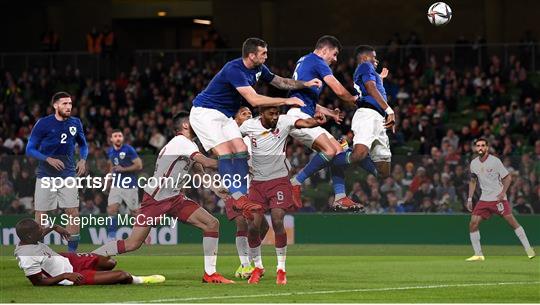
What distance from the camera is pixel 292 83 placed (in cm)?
1683

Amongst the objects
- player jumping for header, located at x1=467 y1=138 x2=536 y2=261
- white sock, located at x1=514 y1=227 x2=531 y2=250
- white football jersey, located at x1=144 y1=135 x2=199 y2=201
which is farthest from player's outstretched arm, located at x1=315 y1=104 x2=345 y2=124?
white sock, located at x1=514 y1=227 x2=531 y2=250

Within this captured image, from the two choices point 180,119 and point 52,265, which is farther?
point 180,119

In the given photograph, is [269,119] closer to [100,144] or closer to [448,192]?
[448,192]

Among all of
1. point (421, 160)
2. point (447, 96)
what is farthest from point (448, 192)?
point (447, 96)

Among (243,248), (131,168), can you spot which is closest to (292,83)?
(243,248)

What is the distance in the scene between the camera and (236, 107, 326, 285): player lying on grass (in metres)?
16.6

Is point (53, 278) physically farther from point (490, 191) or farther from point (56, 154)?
point (490, 191)

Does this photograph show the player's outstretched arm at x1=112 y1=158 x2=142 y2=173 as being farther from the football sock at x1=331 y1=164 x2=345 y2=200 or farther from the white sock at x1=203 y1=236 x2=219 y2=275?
the white sock at x1=203 y1=236 x2=219 y2=275

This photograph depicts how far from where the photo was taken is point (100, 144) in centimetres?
3403

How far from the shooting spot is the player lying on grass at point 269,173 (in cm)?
1661

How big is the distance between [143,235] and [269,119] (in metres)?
2.31

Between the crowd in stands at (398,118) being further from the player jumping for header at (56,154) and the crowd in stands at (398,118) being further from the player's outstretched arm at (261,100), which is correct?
the player's outstretched arm at (261,100)

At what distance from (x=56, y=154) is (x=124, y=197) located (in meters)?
6.98

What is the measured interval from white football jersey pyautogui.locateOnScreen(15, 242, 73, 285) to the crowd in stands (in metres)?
12.0
